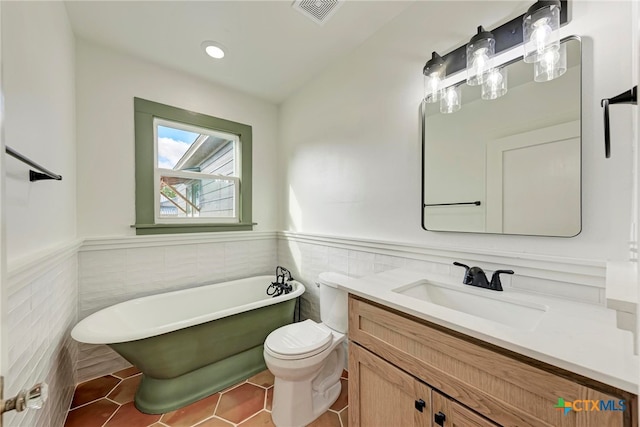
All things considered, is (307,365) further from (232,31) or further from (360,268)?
(232,31)

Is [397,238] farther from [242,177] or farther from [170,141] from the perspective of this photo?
[170,141]

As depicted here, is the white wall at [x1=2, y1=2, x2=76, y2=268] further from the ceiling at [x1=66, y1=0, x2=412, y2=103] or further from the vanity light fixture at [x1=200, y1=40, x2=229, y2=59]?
the vanity light fixture at [x1=200, y1=40, x2=229, y2=59]

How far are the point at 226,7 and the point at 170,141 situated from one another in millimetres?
1260

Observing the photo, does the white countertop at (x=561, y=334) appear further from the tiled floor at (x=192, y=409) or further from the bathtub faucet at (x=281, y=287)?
the bathtub faucet at (x=281, y=287)

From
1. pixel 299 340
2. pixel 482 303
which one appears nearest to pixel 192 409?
pixel 299 340

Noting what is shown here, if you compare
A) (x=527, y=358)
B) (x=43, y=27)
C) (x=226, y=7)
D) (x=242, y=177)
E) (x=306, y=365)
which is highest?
(x=226, y=7)

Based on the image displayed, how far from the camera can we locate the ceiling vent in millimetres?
1549

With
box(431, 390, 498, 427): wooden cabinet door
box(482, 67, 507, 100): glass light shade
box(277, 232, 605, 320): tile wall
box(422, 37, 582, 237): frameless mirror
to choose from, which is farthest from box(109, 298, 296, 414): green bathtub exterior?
box(482, 67, 507, 100): glass light shade

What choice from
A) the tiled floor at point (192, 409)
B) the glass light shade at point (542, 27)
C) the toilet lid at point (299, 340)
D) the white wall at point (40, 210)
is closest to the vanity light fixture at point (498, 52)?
the glass light shade at point (542, 27)

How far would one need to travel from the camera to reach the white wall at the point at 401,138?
0.95 metres

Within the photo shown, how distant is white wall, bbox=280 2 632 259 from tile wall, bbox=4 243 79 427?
1710 mm

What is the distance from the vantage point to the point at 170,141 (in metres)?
2.33

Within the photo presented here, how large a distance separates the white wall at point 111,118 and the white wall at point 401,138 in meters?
1.09

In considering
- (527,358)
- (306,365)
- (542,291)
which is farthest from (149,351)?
(542,291)
